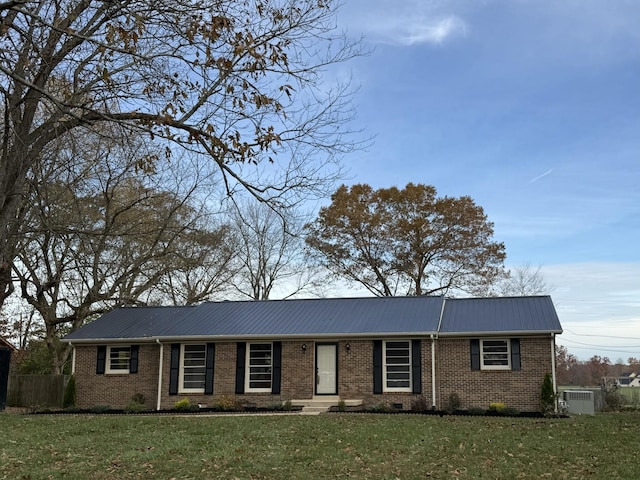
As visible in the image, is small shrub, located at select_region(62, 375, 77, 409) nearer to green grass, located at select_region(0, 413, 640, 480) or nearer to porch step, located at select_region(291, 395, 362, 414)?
green grass, located at select_region(0, 413, 640, 480)

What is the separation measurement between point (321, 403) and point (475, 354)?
5.25 m

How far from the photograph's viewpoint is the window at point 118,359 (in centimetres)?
2598

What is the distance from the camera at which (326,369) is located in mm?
23812

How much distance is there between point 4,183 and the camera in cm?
1005

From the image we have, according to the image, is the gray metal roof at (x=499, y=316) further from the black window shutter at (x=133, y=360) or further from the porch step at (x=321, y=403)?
the black window shutter at (x=133, y=360)

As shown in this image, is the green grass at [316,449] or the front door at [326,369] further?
the front door at [326,369]

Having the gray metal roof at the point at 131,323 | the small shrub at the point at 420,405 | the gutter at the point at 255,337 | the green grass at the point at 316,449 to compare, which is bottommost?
the green grass at the point at 316,449

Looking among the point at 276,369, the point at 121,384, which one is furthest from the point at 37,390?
the point at 276,369

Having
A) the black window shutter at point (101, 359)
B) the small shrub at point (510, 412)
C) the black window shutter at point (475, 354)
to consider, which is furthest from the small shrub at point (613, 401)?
the black window shutter at point (101, 359)

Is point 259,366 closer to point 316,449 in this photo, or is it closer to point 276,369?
point 276,369

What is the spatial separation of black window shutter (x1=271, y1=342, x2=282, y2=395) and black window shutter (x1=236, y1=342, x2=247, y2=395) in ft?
3.56

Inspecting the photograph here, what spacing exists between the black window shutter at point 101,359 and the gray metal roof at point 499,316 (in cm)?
1246

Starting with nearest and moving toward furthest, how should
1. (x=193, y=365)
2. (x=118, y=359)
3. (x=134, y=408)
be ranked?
(x=134, y=408) < (x=193, y=365) < (x=118, y=359)

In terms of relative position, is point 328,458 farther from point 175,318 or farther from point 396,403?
point 175,318
